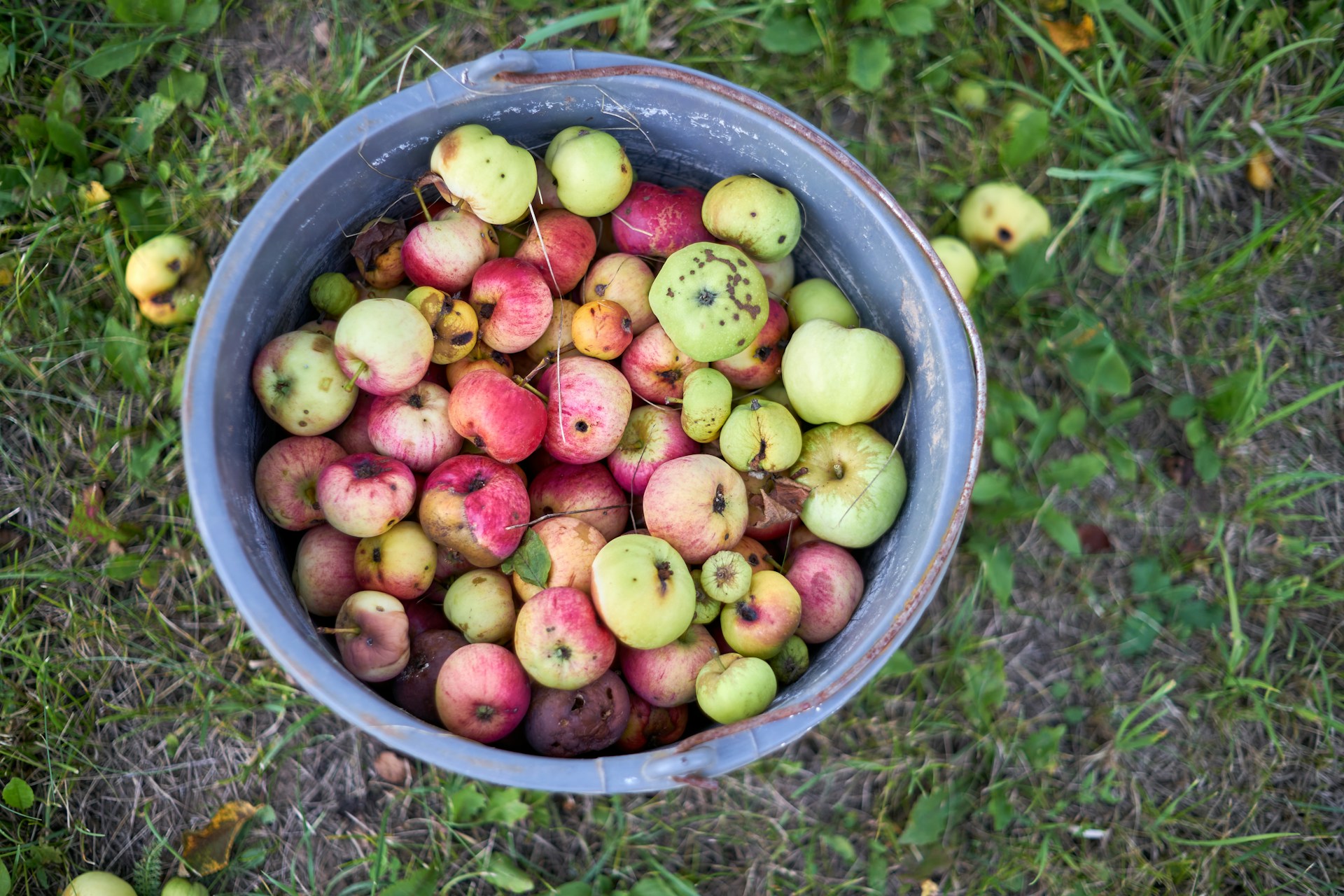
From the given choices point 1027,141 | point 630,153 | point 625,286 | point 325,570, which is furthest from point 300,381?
point 1027,141

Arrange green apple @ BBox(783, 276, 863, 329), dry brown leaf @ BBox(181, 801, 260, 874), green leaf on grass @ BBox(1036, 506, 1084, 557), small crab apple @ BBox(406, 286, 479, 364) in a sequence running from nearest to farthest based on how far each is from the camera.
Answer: small crab apple @ BBox(406, 286, 479, 364) < green apple @ BBox(783, 276, 863, 329) < dry brown leaf @ BBox(181, 801, 260, 874) < green leaf on grass @ BBox(1036, 506, 1084, 557)

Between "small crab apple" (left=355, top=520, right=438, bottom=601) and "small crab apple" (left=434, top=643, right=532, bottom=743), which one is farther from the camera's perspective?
"small crab apple" (left=355, top=520, right=438, bottom=601)

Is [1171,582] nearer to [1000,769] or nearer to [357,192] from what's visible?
[1000,769]

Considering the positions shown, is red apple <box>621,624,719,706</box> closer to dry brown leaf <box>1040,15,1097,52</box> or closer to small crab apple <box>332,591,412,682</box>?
small crab apple <box>332,591,412,682</box>

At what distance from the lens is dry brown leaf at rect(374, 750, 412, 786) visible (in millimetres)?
2934

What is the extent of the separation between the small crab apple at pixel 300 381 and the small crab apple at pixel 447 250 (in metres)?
0.34

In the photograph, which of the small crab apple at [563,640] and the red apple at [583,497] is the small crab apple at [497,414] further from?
the small crab apple at [563,640]

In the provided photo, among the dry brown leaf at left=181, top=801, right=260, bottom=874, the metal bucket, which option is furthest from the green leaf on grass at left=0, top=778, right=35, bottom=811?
the metal bucket

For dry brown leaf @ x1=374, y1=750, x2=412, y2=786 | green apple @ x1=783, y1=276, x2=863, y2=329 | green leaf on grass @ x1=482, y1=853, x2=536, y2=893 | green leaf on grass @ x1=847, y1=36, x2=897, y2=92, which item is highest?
green leaf on grass @ x1=847, y1=36, x2=897, y2=92

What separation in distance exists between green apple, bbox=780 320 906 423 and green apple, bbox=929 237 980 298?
2.81ft

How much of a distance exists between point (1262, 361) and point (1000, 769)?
203 cm

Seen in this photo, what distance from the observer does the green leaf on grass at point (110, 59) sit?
9.75 ft

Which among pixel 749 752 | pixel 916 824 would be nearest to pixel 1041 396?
pixel 916 824

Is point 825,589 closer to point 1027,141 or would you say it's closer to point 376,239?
point 376,239
